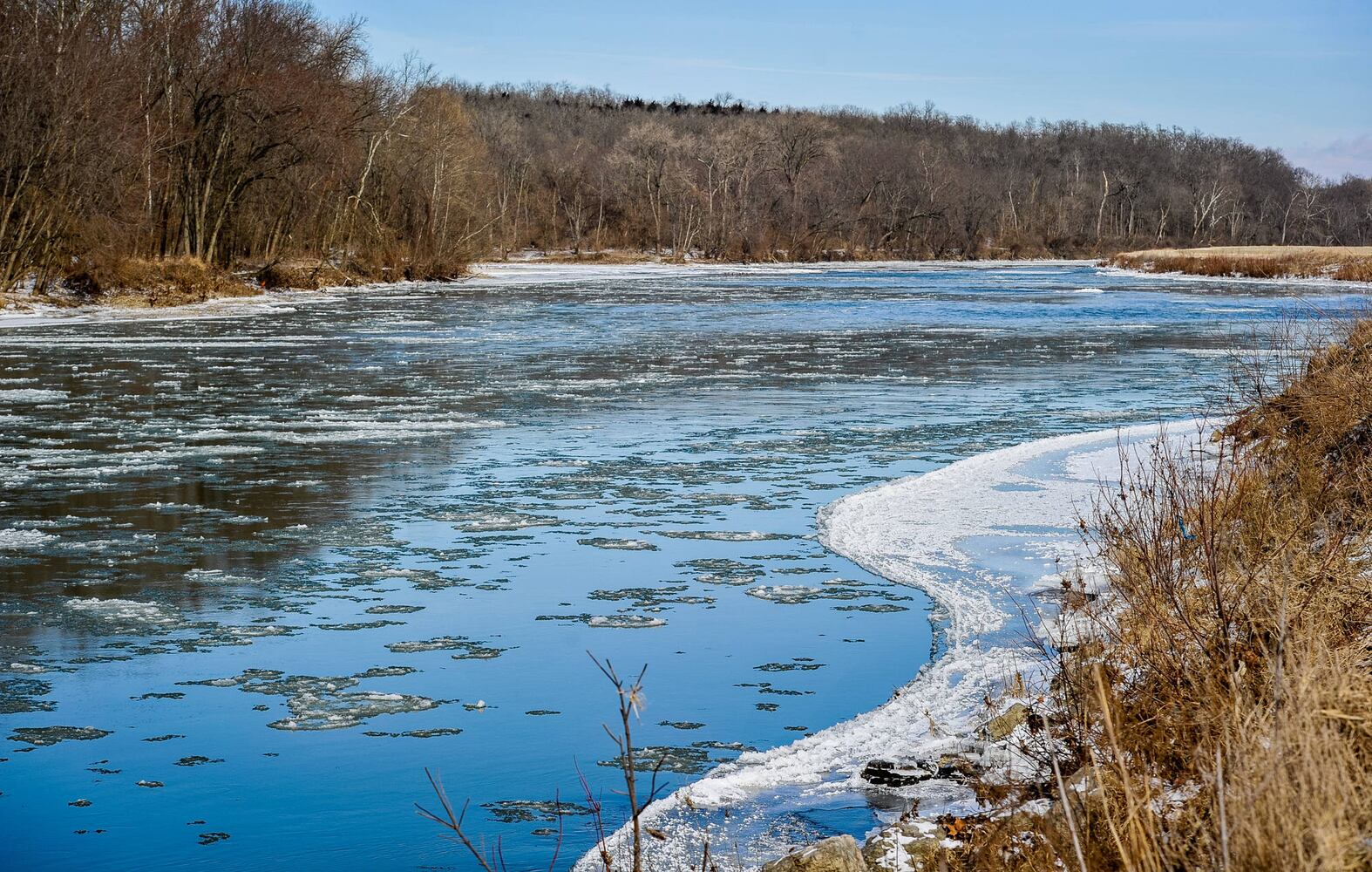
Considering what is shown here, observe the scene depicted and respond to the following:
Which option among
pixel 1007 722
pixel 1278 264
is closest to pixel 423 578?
pixel 1007 722

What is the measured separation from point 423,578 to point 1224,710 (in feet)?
19.6

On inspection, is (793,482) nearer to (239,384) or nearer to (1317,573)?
(1317,573)

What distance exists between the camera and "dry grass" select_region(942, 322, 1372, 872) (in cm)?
318

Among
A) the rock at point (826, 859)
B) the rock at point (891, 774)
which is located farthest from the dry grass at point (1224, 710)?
the rock at point (891, 774)

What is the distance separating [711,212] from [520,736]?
299 ft

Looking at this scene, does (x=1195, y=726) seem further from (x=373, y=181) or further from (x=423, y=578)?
(x=373, y=181)

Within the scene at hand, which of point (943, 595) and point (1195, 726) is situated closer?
point (1195, 726)

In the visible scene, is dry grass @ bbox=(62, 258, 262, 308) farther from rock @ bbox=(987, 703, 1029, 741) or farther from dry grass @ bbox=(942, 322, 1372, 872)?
rock @ bbox=(987, 703, 1029, 741)

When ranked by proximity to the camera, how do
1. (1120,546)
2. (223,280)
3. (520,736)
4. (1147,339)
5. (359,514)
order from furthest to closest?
(223,280), (1147,339), (359,514), (1120,546), (520,736)

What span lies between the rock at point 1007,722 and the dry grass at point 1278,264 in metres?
51.5

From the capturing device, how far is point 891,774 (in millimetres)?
5727

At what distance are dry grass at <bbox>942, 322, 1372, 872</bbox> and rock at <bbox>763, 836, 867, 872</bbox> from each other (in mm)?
352

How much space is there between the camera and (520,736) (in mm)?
6273

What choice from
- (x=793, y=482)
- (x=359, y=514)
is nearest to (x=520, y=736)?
(x=359, y=514)
